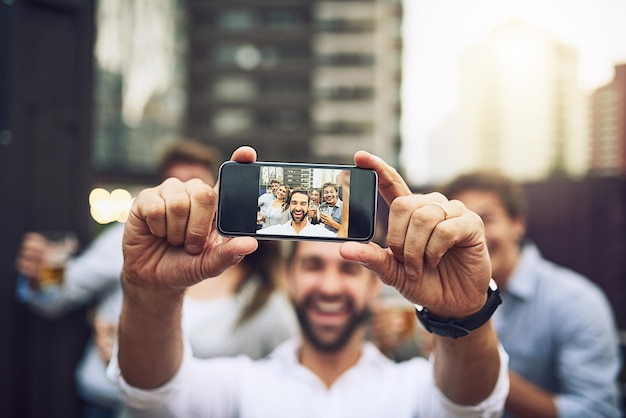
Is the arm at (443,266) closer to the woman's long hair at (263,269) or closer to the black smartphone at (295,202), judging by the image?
the black smartphone at (295,202)

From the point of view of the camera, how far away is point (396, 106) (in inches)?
1585

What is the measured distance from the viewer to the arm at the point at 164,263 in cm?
111

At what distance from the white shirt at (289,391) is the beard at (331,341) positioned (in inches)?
4.0

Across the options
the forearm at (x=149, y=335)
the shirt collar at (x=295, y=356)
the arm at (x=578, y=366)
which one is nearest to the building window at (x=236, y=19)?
the arm at (x=578, y=366)

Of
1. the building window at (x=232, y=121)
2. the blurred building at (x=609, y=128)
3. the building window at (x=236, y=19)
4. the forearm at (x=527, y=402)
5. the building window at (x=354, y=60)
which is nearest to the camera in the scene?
the forearm at (x=527, y=402)

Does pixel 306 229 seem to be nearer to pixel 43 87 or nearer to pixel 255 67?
pixel 43 87

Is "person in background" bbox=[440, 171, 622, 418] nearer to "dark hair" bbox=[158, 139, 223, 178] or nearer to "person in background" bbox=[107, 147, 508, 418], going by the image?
"person in background" bbox=[107, 147, 508, 418]

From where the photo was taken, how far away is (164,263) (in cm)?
122

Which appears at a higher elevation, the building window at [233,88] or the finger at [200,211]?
the building window at [233,88]

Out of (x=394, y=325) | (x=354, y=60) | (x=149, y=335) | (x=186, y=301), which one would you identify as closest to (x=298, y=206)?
(x=149, y=335)

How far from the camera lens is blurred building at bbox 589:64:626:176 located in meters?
3.74

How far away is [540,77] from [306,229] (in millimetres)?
14816

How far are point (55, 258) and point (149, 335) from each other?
4.66 feet

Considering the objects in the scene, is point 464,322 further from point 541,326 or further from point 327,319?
point 541,326
